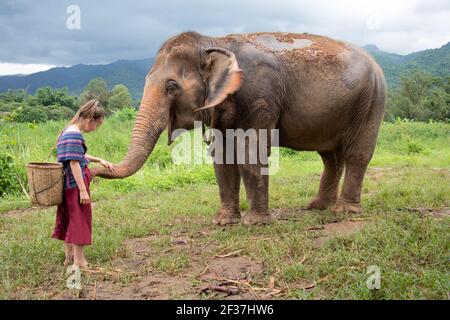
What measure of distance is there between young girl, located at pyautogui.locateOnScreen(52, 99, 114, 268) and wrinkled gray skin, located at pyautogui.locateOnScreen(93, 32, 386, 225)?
1.04 feet

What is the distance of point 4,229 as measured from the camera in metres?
6.48

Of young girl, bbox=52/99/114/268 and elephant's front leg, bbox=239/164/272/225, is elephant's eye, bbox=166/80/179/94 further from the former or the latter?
elephant's front leg, bbox=239/164/272/225

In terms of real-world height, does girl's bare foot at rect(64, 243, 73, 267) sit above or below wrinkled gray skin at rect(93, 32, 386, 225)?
below

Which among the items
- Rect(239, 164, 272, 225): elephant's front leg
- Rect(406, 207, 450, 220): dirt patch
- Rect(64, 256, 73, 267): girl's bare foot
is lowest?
Rect(64, 256, 73, 267): girl's bare foot

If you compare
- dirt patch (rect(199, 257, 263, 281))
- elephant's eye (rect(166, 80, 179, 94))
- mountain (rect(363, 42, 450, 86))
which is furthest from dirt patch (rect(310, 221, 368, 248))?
mountain (rect(363, 42, 450, 86))

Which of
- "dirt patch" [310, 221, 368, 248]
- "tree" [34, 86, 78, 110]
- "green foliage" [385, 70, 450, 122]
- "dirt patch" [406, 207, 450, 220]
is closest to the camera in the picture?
"dirt patch" [310, 221, 368, 248]

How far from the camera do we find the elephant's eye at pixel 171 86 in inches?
201

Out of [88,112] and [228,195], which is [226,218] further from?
[88,112]

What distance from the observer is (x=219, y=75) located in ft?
17.1

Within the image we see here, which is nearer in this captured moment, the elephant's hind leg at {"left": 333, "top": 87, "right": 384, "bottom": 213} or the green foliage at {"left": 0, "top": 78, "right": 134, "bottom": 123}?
the elephant's hind leg at {"left": 333, "top": 87, "right": 384, "bottom": 213}

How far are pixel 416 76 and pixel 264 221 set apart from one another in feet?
160

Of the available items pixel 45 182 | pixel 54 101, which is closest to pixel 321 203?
pixel 45 182

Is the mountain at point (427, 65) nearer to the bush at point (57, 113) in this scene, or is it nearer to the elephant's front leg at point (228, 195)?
the bush at point (57, 113)

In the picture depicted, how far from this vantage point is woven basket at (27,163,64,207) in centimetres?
424
